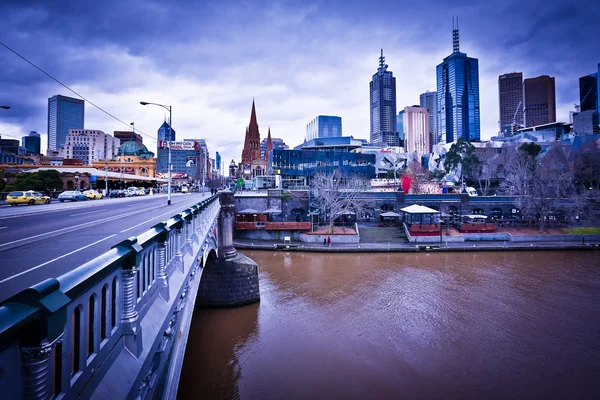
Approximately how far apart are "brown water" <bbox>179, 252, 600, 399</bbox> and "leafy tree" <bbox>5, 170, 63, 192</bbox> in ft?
102

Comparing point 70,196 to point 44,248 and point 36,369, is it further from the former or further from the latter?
point 36,369

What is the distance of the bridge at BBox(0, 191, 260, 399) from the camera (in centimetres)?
199

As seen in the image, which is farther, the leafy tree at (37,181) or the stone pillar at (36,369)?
the leafy tree at (37,181)

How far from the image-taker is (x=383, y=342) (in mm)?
15719

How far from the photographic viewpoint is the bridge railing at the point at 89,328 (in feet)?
6.49

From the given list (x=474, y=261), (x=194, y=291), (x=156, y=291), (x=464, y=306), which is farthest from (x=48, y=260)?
(x=474, y=261)

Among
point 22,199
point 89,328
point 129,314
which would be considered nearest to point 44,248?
point 129,314

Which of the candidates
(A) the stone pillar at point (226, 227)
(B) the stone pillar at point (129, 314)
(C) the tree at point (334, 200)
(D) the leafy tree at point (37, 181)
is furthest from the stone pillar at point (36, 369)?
(D) the leafy tree at point (37, 181)

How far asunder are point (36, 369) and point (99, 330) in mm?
1187

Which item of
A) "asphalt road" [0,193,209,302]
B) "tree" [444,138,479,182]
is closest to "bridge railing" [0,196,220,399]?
"asphalt road" [0,193,209,302]

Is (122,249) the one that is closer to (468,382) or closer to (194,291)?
(194,291)

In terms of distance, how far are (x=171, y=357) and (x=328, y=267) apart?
24404 mm

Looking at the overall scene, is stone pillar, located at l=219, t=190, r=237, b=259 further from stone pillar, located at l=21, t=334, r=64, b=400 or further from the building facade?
the building facade

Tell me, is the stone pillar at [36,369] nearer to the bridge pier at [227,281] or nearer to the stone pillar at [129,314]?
the stone pillar at [129,314]
